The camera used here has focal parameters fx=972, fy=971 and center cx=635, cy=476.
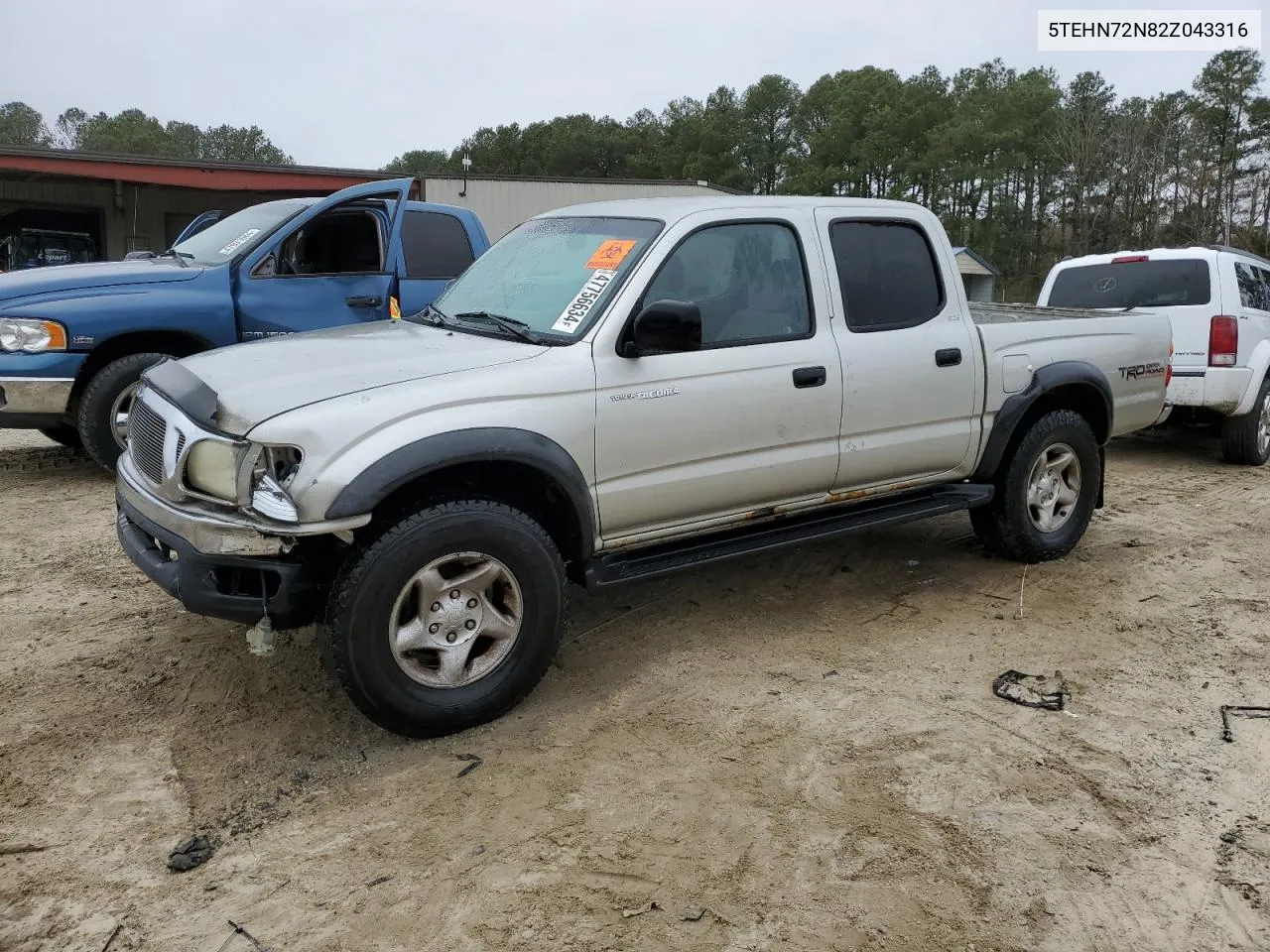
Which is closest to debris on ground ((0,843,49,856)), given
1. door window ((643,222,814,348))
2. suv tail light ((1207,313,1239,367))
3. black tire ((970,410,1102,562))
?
door window ((643,222,814,348))

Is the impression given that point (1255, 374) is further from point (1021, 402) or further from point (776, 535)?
point (776, 535)

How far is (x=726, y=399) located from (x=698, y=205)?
0.87 metres

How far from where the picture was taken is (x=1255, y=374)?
26.6ft

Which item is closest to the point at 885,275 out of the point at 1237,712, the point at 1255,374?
the point at 1237,712

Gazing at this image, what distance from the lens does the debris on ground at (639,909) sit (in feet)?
8.20

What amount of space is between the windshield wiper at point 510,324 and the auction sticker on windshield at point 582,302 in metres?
0.08

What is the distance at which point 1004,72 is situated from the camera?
58125 millimetres

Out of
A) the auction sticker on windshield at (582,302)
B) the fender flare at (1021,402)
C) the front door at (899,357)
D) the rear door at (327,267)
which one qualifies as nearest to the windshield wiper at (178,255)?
the rear door at (327,267)

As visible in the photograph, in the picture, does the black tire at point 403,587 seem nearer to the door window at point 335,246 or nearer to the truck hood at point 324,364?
the truck hood at point 324,364

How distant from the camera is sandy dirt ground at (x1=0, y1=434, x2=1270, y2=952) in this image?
2.50 meters

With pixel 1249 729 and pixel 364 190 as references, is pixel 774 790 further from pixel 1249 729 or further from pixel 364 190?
pixel 364 190

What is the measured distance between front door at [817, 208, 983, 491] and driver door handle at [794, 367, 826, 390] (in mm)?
145

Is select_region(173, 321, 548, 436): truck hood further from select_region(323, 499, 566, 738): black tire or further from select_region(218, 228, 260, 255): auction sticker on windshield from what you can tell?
select_region(218, 228, 260, 255): auction sticker on windshield

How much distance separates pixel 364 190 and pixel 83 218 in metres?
18.6
